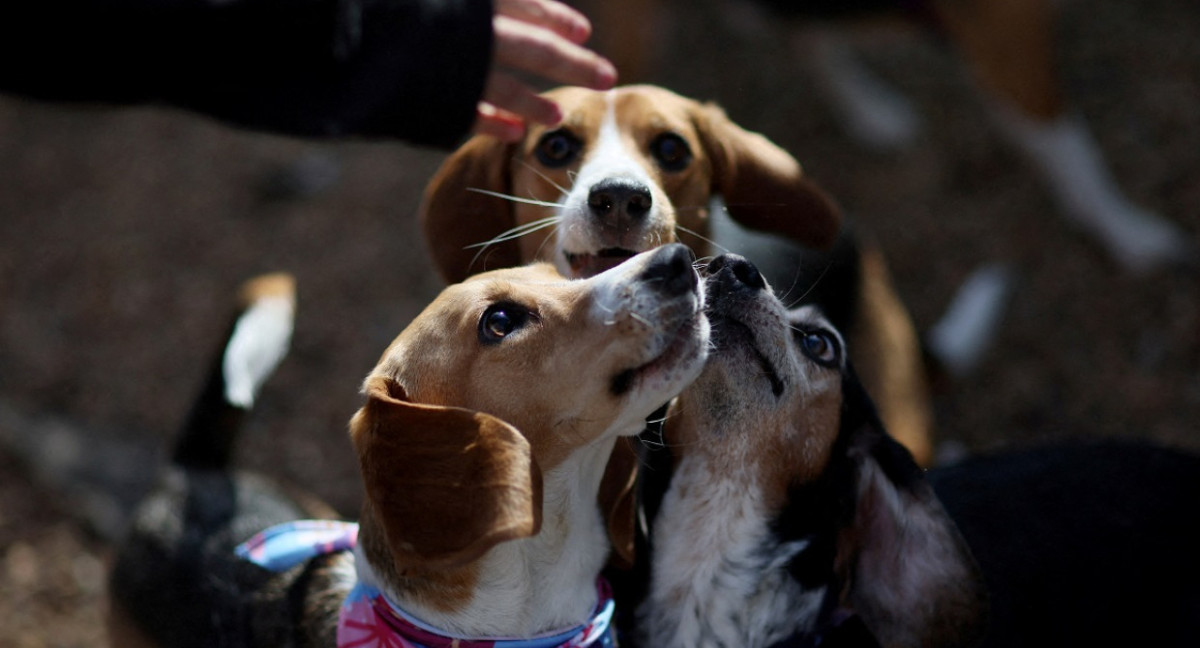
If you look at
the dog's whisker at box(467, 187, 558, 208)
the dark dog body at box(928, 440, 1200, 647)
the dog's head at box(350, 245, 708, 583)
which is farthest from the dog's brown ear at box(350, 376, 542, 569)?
the dark dog body at box(928, 440, 1200, 647)

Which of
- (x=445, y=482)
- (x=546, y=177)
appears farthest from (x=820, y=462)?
(x=546, y=177)

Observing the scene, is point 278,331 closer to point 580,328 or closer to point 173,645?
point 173,645

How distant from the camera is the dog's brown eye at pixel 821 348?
2.43 metres

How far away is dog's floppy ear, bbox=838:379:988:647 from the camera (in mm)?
2219

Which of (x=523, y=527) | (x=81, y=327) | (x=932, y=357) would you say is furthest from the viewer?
(x=81, y=327)

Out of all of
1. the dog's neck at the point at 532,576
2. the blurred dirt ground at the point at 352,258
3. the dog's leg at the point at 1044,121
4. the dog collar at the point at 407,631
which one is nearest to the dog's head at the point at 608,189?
the dog's neck at the point at 532,576

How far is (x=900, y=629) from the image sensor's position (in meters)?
2.31

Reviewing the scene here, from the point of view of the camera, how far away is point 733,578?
2.39 meters

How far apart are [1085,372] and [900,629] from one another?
7.70ft

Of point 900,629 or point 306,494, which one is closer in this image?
point 900,629

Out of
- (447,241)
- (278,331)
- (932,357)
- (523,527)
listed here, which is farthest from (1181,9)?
(523,527)

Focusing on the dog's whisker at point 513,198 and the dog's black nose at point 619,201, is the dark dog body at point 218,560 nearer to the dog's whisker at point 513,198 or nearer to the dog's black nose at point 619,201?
the dog's whisker at point 513,198

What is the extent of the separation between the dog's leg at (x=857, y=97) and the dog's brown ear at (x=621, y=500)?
3.24 meters

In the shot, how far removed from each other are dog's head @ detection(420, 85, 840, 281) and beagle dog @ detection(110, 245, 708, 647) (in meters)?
0.24
